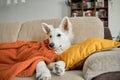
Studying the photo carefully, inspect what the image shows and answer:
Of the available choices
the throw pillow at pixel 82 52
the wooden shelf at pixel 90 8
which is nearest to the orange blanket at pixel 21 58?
the throw pillow at pixel 82 52

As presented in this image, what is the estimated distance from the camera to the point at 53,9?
178 inches

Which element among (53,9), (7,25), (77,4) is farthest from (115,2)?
(7,25)

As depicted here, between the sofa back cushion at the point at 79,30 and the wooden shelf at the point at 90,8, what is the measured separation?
93.1 inches

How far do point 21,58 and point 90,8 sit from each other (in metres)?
2.99

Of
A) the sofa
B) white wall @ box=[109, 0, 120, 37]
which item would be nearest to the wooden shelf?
white wall @ box=[109, 0, 120, 37]

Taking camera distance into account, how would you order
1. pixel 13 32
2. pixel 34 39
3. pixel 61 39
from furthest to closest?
1. pixel 13 32
2. pixel 34 39
3. pixel 61 39

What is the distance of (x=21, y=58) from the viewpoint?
1.54 meters

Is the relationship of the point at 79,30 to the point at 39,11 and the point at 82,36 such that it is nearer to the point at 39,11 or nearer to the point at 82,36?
the point at 82,36

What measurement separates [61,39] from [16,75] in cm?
51

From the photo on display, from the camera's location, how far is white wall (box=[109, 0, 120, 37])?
4.26 metres

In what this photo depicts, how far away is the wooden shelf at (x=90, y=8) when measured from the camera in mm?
4191

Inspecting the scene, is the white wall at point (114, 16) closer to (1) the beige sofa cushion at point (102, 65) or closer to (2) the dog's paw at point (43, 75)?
(1) the beige sofa cushion at point (102, 65)

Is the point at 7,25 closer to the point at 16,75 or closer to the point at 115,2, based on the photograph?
the point at 16,75

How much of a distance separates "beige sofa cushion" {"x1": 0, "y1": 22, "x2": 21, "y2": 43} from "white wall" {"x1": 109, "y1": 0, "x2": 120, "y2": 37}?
8.79 ft
